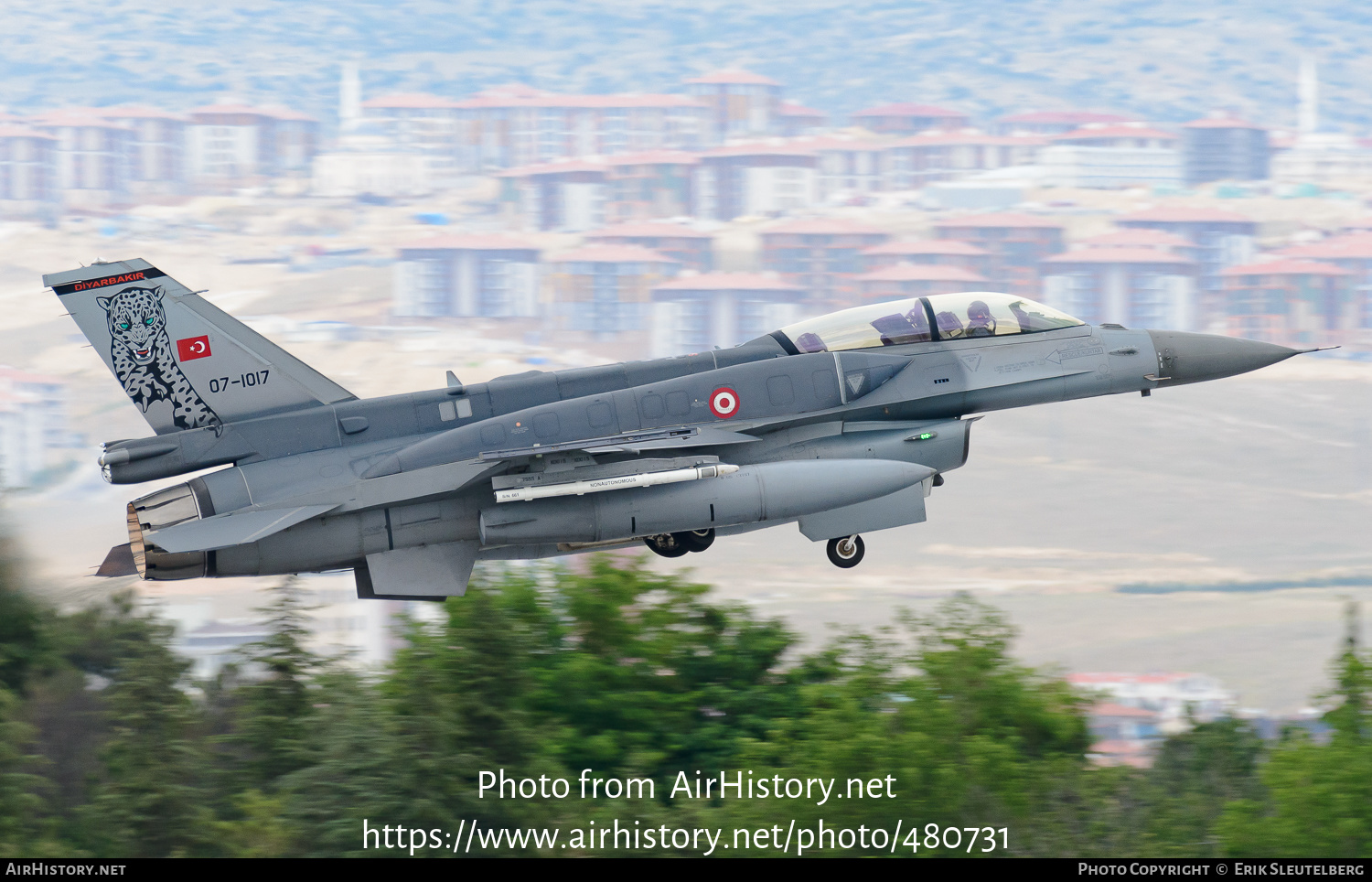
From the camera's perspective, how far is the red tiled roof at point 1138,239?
117 metres

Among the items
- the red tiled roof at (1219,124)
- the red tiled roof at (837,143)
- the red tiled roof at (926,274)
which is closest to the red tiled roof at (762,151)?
the red tiled roof at (837,143)

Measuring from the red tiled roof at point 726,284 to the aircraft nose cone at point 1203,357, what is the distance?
310ft

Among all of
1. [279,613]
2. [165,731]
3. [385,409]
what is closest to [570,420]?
[385,409]

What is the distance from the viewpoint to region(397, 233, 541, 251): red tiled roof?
116069mm

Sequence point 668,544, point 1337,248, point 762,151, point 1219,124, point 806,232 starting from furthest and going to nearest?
point 1219,124, point 762,151, point 806,232, point 1337,248, point 668,544

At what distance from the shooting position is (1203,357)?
54.5ft

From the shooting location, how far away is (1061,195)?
12650 cm

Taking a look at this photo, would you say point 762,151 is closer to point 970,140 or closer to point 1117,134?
point 970,140

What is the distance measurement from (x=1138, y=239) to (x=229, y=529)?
115 m

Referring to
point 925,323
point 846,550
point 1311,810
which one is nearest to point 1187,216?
point 1311,810

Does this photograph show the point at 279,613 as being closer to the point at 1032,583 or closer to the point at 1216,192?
the point at 1032,583

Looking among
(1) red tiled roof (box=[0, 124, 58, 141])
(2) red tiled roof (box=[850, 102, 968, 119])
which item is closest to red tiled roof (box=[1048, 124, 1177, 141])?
(2) red tiled roof (box=[850, 102, 968, 119])
